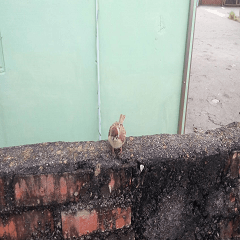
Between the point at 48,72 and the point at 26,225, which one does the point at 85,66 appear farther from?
the point at 26,225

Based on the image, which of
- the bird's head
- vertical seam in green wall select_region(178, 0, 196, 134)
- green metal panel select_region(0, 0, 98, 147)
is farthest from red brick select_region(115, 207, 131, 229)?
vertical seam in green wall select_region(178, 0, 196, 134)

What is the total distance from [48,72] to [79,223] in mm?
2188

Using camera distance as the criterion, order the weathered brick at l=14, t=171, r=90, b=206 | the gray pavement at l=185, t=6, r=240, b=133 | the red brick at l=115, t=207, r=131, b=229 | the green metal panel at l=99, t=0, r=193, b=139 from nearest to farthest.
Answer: the weathered brick at l=14, t=171, r=90, b=206 < the red brick at l=115, t=207, r=131, b=229 < the green metal panel at l=99, t=0, r=193, b=139 < the gray pavement at l=185, t=6, r=240, b=133

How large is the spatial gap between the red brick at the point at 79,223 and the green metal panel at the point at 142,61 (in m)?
2.20

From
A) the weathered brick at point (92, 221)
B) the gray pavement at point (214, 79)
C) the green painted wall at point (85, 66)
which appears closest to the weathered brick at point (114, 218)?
the weathered brick at point (92, 221)

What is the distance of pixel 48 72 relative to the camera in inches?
115

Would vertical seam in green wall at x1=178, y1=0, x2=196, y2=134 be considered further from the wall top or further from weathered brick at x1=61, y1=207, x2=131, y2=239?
weathered brick at x1=61, y1=207, x2=131, y2=239

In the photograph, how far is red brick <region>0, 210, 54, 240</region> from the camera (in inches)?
40.1

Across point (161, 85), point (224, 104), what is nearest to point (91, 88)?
point (161, 85)

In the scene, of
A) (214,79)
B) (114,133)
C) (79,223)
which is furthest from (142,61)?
(214,79)

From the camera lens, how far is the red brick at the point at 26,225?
3.34 ft

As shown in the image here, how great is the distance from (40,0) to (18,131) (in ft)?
4.90

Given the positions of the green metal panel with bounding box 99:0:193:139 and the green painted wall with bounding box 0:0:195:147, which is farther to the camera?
the green metal panel with bounding box 99:0:193:139

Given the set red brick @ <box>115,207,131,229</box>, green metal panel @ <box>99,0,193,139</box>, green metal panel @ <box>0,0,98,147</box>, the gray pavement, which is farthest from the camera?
the gray pavement
